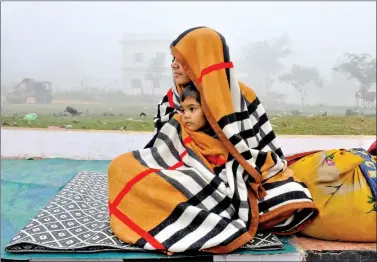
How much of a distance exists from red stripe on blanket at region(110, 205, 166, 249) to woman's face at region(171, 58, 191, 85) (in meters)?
0.72

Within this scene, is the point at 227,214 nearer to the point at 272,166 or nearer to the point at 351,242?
the point at 272,166

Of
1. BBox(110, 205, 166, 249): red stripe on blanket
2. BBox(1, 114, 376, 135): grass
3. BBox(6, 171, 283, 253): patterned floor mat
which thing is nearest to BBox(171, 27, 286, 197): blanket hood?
BBox(6, 171, 283, 253): patterned floor mat

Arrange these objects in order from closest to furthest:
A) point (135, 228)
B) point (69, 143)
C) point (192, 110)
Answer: point (135, 228)
point (192, 110)
point (69, 143)

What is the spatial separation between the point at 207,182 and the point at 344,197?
0.62 metres

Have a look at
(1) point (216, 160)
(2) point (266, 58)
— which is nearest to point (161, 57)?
(2) point (266, 58)

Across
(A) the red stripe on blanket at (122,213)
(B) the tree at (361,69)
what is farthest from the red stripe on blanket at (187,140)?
(B) the tree at (361,69)

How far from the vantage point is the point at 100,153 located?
4566 millimetres

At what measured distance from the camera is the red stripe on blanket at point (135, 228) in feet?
5.96

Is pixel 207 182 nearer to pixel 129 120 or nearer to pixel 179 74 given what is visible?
pixel 179 74

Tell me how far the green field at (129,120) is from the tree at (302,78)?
30 cm

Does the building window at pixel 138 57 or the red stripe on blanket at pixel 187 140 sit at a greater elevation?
the building window at pixel 138 57

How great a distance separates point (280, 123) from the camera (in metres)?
4.48

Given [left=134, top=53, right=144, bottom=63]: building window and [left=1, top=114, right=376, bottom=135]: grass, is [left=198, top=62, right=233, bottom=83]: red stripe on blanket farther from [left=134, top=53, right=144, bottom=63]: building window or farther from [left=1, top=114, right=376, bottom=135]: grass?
[left=134, top=53, right=144, bottom=63]: building window

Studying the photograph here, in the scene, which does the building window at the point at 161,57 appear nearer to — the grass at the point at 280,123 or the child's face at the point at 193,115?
the grass at the point at 280,123
